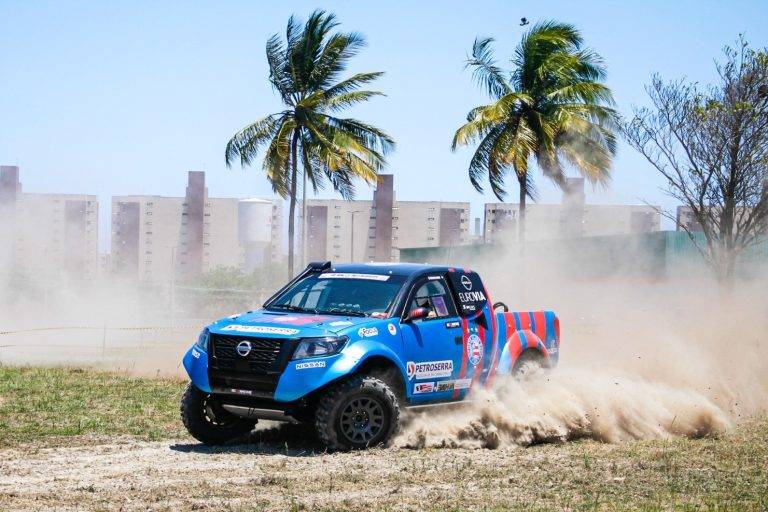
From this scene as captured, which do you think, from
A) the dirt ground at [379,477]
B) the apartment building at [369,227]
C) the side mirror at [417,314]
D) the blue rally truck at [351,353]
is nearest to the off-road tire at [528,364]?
the blue rally truck at [351,353]

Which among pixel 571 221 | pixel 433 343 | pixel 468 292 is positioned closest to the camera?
pixel 433 343

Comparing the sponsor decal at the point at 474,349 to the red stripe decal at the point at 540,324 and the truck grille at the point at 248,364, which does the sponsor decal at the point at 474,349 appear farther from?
the truck grille at the point at 248,364

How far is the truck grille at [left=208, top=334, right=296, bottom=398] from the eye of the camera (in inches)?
398

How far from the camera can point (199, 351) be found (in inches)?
420

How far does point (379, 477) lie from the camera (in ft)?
28.9

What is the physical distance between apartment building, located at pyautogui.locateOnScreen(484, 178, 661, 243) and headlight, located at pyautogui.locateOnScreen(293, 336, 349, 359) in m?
35.7

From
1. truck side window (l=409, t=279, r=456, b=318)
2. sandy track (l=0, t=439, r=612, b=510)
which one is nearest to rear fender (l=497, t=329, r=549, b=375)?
truck side window (l=409, t=279, r=456, b=318)

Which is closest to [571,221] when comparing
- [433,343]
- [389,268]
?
[389,268]

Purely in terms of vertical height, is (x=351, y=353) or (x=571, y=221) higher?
(x=571, y=221)

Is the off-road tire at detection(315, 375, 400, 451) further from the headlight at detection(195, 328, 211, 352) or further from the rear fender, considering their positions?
the rear fender

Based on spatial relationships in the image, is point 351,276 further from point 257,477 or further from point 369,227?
point 369,227

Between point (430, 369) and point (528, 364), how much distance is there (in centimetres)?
198

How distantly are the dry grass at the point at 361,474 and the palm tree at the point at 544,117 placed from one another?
2112 centimetres

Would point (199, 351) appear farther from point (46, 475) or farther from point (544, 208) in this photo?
point (544, 208)
